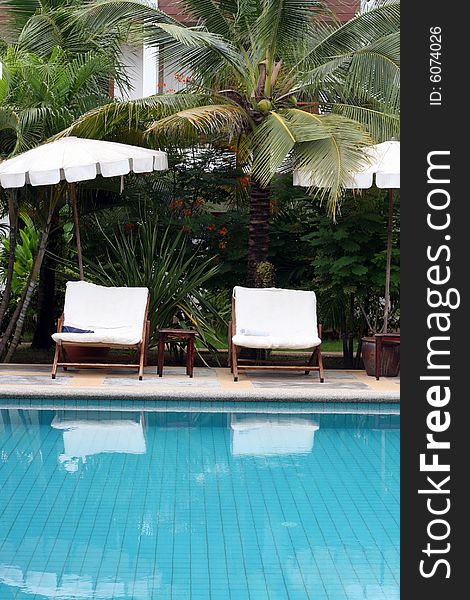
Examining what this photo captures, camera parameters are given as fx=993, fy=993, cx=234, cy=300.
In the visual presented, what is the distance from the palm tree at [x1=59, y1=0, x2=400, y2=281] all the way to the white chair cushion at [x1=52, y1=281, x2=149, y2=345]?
1.63 m

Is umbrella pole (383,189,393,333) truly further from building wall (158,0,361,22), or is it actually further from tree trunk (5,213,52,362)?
building wall (158,0,361,22)

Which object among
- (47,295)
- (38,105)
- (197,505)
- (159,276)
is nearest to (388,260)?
(159,276)

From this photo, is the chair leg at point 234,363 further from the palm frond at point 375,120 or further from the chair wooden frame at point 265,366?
the palm frond at point 375,120

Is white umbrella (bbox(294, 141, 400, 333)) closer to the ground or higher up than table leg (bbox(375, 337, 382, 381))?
higher up

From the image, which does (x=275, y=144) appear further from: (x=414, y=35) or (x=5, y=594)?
(x=414, y=35)

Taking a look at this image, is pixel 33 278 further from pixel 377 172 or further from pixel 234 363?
pixel 377 172

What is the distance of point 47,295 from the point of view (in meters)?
13.0

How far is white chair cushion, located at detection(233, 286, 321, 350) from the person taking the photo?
424 inches

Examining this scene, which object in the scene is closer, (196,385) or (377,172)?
(196,385)

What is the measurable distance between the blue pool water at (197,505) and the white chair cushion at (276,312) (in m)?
1.68

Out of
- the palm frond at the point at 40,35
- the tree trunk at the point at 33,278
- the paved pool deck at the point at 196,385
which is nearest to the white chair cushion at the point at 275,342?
the paved pool deck at the point at 196,385

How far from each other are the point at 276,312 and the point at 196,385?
1.49 metres

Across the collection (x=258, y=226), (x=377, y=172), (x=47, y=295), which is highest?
(x=377, y=172)

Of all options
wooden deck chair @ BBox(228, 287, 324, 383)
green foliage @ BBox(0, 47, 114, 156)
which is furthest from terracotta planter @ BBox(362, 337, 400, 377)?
green foliage @ BBox(0, 47, 114, 156)
